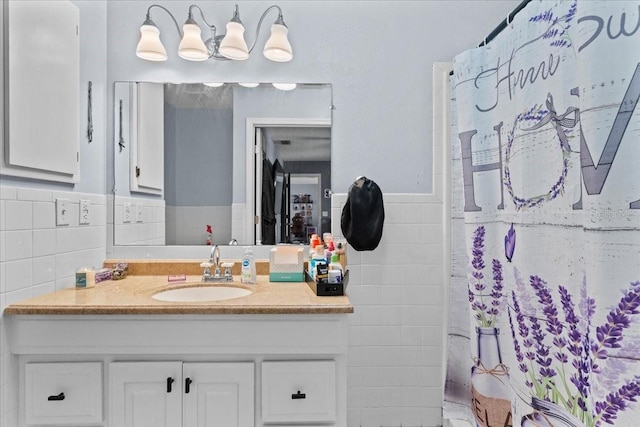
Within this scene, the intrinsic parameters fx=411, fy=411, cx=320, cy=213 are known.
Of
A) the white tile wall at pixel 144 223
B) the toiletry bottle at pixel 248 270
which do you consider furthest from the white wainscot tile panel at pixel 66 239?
the toiletry bottle at pixel 248 270

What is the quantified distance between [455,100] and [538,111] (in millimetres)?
649

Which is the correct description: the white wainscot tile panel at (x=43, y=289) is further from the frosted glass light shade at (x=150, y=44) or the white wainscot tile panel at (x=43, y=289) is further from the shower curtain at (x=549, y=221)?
the shower curtain at (x=549, y=221)

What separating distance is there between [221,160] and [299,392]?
116 cm

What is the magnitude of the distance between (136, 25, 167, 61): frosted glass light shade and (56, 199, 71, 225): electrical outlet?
0.78m

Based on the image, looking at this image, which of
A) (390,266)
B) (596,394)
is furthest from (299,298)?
(596,394)

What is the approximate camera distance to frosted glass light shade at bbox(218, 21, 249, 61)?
6.23ft

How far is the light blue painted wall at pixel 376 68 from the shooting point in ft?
6.66

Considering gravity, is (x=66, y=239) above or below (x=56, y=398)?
above

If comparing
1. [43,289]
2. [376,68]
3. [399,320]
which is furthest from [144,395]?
[376,68]

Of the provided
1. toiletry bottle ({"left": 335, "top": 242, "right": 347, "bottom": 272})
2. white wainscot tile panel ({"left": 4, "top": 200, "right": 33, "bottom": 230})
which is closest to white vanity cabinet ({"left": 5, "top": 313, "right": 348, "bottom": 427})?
white wainscot tile panel ({"left": 4, "top": 200, "right": 33, "bottom": 230})

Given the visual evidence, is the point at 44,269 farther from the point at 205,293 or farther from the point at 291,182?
the point at 291,182

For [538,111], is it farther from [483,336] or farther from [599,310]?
[483,336]

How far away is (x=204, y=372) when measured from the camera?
1.39m

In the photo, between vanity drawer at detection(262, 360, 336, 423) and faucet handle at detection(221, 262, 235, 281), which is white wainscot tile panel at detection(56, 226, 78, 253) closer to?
faucet handle at detection(221, 262, 235, 281)
